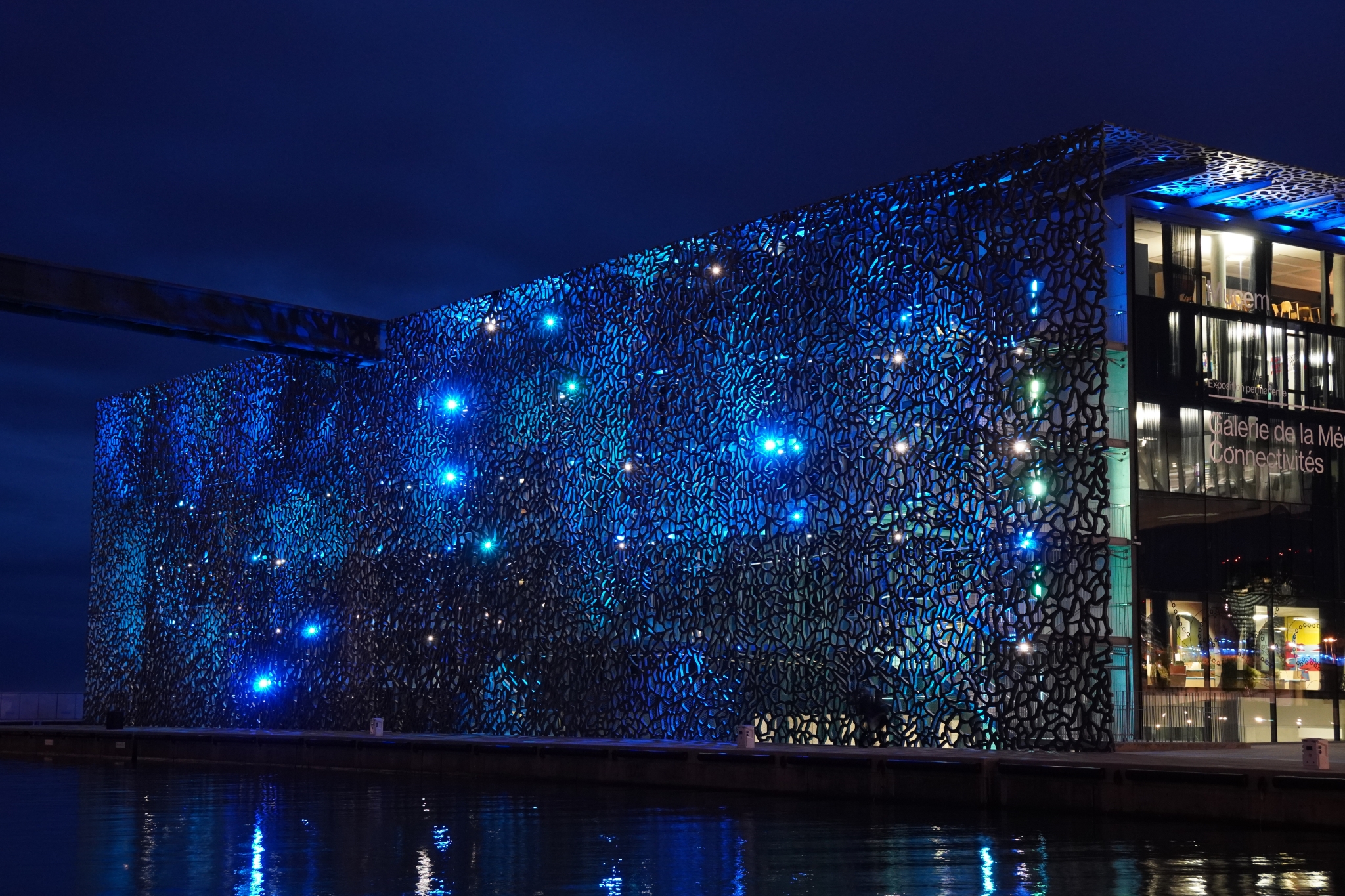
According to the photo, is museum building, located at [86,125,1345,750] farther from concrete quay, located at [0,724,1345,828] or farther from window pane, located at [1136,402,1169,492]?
concrete quay, located at [0,724,1345,828]

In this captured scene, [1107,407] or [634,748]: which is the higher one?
[1107,407]

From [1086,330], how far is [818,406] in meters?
4.16

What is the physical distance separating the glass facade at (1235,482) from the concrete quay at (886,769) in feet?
3.21

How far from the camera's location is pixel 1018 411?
66.7 ft

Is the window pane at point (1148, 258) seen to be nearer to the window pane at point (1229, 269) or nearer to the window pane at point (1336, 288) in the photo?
the window pane at point (1229, 269)

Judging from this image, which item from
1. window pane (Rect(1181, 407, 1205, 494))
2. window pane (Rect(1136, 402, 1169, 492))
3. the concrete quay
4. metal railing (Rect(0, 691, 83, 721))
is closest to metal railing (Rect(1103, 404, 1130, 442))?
window pane (Rect(1136, 402, 1169, 492))

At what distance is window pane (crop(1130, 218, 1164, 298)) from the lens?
21.2 metres

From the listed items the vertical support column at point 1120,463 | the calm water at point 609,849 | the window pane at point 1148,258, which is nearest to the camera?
the calm water at point 609,849

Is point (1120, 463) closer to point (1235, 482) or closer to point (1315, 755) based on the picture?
point (1235, 482)

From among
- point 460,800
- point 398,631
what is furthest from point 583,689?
point 460,800

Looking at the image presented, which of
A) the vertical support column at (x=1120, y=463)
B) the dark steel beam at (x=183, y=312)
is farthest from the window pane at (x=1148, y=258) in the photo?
the dark steel beam at (x=183, y=312)

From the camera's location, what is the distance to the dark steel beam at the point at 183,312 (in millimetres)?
26078

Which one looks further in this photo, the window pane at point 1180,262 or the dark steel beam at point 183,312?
the dark steel beam at point 183,312

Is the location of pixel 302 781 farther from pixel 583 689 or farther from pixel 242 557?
pixel 242 557
